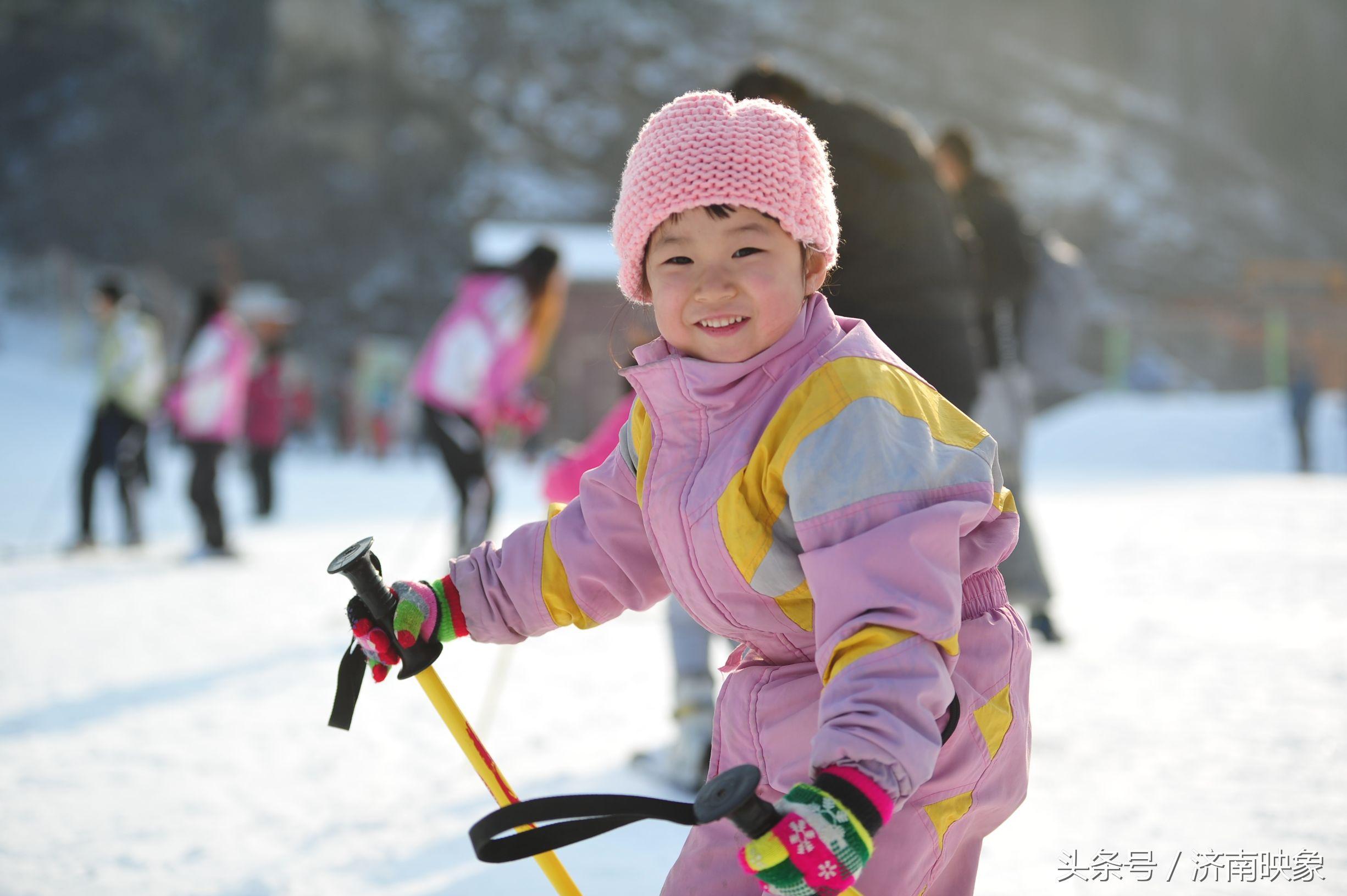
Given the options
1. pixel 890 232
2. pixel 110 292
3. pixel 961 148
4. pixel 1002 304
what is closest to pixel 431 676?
pixel 890 232

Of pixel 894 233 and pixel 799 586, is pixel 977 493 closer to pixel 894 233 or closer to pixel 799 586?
pixel 799 586

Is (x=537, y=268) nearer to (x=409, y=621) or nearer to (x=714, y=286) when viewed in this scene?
(x=409, y=621)

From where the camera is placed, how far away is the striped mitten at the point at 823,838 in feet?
3.49

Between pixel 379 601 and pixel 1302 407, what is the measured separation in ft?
43.9

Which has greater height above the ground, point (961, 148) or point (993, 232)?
point (961, 148)

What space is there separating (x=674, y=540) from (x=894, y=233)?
1.38 metres

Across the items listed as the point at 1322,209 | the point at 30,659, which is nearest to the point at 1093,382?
the point at 1322,209

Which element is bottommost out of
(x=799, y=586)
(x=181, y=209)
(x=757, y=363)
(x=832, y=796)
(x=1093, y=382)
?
(x=832, y=796)

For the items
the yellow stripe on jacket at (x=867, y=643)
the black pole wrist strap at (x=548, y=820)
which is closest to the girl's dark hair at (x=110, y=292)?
the black pole wrist strap at (x=548, y=820)

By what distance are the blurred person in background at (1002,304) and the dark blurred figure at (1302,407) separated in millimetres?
9739

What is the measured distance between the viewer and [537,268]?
203 inches

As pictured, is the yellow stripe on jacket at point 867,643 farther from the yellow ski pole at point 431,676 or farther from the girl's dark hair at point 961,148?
the girl's dark hair at point 961,148

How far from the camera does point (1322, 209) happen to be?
40406mm
